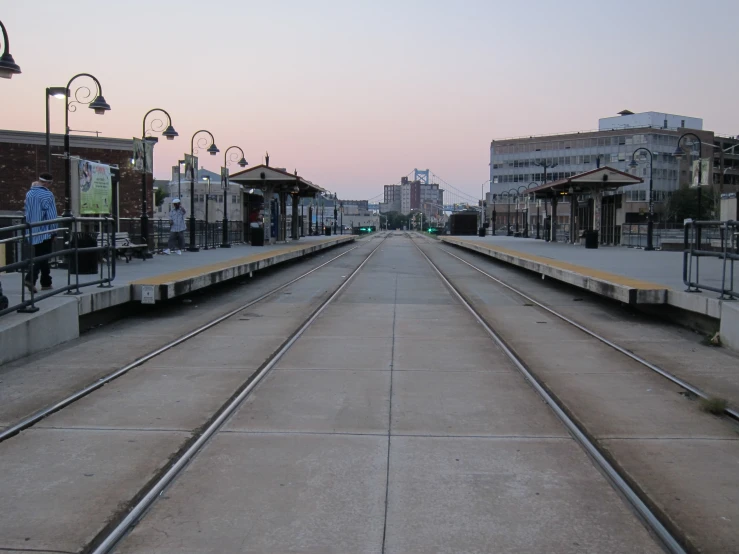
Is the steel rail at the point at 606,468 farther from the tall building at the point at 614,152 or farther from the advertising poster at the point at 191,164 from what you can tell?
the tall building at the point at 614,152

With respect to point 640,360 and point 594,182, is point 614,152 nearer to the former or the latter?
point 594,182

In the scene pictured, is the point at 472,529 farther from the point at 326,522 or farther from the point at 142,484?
the point at 142,484

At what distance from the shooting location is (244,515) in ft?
14.0

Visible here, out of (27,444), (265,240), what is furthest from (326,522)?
(265,240)

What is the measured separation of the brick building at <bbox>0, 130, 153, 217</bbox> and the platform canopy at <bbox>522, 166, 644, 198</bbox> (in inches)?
1000

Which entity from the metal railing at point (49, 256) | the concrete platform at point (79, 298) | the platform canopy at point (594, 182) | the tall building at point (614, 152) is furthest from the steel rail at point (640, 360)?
the tall building at point (614, 152)

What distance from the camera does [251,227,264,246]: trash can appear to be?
34.4 metres

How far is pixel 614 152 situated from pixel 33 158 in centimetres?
9580

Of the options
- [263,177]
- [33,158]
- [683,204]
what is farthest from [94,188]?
[683,204]

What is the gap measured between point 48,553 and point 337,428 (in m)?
2.68

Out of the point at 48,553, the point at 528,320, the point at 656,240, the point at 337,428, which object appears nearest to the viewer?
the point at 48,553

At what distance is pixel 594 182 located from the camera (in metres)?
34.8

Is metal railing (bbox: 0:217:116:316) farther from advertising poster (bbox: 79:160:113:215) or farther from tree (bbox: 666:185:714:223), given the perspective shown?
tree (bbox: 666:185:714:223)

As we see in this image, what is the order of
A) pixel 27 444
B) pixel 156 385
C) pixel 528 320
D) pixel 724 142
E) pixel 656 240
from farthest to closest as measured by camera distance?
pixel 724 142 → pixel 656 240 → pixel 528 320 → pixel 156 385 → pixel 27 444
